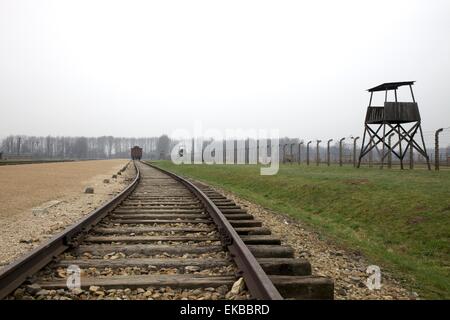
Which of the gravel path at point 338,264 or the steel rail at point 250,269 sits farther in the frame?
the gravel path at point 338,264

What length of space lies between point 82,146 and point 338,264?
160m

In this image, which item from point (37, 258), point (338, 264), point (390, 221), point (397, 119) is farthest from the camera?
point (397, 119)

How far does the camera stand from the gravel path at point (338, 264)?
3959mm

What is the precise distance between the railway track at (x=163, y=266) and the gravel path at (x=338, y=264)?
2.12 ft

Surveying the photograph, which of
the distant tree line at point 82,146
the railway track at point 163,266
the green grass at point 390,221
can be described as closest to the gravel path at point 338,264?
the green grass at point 390,221

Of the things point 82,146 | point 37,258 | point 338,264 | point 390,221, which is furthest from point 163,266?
point 82,146

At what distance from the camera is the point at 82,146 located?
153125 millimetres

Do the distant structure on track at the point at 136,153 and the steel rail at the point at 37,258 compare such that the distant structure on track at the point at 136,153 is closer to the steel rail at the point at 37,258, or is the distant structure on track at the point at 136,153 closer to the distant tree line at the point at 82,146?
the distant tree line at the point at 82,146

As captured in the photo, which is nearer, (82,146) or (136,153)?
(136,153)

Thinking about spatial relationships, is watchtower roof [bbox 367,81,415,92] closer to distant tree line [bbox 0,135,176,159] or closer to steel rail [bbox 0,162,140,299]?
steel rail [bbox 0,162,140,299]

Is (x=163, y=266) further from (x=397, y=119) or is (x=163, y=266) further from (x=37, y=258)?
(x=397, y=119)
